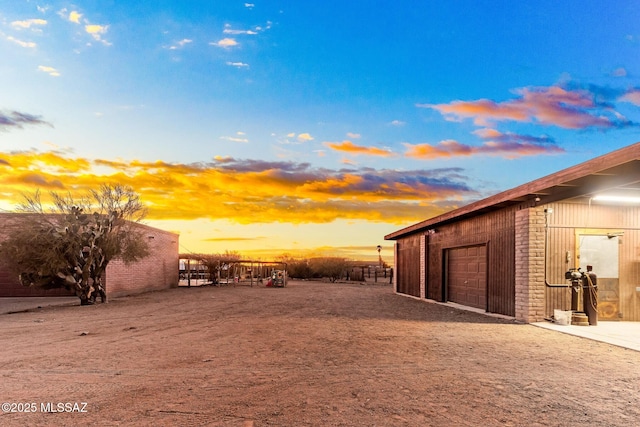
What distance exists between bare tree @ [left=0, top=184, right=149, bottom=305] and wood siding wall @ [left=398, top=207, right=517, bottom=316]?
1362 centimetres

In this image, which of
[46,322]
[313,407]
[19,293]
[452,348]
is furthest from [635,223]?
[19,293]

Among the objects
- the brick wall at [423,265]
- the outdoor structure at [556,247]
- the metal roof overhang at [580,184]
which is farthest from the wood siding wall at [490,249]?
the metal roof overhang at [580,184]

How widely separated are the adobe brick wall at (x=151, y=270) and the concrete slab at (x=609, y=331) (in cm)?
2026

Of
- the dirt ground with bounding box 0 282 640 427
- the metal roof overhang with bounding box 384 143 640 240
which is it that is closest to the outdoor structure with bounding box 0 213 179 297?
the dirt ground with bounding box 0 282 640 427

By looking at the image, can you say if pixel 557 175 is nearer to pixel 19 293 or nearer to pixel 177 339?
pixel 177 339

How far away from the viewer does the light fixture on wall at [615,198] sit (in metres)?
12.5

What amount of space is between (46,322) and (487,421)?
45.2ft

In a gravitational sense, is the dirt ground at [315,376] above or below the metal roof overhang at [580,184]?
below

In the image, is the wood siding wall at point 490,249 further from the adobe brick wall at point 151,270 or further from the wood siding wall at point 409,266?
the adobe brick wall at point 151,270

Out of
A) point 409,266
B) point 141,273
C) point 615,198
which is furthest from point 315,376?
point 141,273

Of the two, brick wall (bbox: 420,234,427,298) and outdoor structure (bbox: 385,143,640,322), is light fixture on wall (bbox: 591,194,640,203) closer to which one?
outdoor structure (bbox: 385,143,640,322)

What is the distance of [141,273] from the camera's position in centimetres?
2898

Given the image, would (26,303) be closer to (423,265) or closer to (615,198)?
(423,265)

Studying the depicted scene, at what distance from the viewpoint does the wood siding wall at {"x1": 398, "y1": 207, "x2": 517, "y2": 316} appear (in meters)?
14.6
